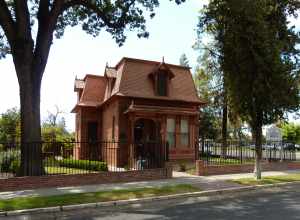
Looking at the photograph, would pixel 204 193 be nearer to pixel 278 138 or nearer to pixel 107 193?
pixel 107 193

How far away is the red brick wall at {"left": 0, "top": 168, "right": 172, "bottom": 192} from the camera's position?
1411 cm

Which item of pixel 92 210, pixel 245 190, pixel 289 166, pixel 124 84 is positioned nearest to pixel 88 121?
pixel 124 84

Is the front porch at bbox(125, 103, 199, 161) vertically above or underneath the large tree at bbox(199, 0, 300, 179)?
underneath

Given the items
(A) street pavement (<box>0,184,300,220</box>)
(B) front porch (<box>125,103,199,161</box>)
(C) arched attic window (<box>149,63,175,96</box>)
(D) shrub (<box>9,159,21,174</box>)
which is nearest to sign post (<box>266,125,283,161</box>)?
(B) front porch (<box>125,103,199,161</box>)

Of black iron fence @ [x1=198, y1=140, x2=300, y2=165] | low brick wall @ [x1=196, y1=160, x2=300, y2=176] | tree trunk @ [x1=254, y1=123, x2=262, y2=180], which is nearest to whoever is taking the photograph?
tree trunk @ [x1=254, y1=123, x2=262, y2=180]

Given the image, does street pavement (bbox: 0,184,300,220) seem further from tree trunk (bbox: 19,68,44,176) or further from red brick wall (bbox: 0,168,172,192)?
tree trunk (bbox: 19,68,44,176)

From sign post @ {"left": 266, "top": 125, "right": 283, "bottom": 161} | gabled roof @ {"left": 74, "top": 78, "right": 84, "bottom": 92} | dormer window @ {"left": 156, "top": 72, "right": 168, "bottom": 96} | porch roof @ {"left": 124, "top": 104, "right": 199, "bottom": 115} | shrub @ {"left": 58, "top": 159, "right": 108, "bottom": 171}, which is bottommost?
shrub @ {"left": 58, "top": 159, "right": 108, "bottom": 171}

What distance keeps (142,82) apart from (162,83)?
1455 mm

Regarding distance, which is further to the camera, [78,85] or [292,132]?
[292,132]

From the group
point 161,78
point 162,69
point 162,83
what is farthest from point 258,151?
point 162,69

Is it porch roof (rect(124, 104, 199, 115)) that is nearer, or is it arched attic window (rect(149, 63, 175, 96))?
porch roof (rect(124, 104, 199, 115))

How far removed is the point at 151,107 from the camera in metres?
24.8

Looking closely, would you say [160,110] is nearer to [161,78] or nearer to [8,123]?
[161,78]

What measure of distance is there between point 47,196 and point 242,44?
10672 millimetres
